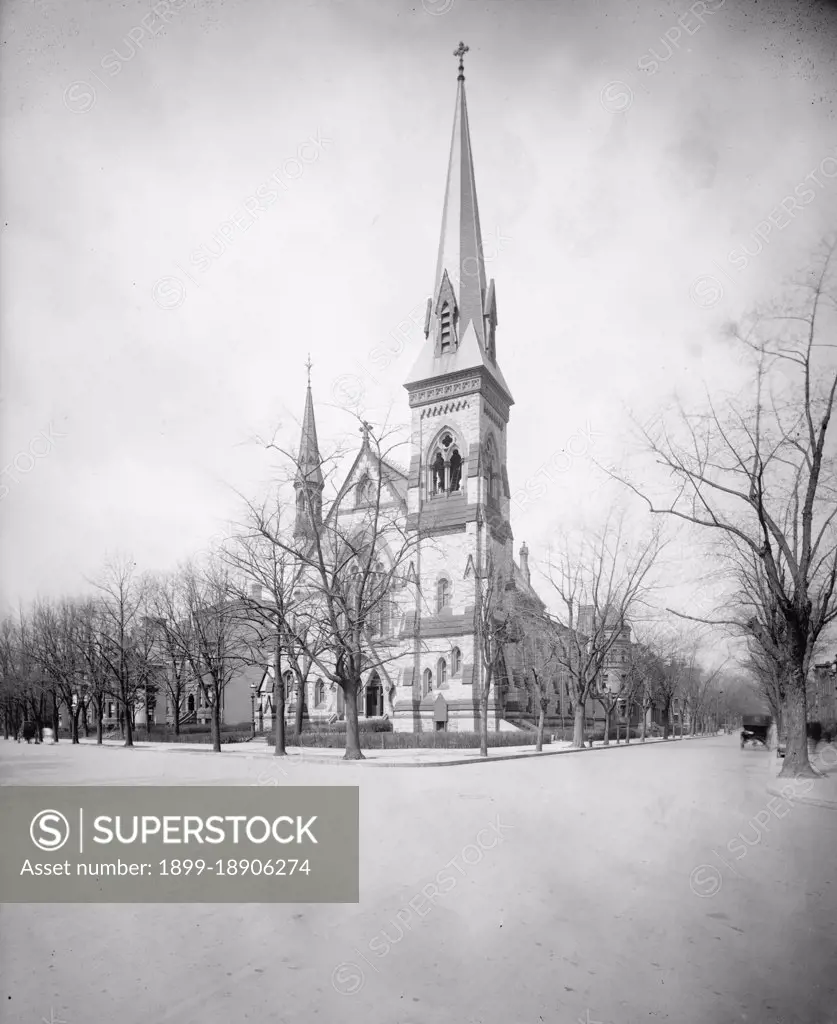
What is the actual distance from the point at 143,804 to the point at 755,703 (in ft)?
382

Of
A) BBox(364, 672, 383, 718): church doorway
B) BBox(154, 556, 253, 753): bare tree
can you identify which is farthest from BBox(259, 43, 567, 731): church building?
BBox(154, 556, 253, 753): bare tree

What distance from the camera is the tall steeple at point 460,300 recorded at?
147ft

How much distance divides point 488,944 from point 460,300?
1736 inches

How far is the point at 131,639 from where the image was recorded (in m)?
42.8

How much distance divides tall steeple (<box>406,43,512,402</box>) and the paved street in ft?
126

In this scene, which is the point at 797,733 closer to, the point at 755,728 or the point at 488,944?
the point at 488,944

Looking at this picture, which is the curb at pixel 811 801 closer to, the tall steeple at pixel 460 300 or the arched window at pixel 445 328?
the tall steeple at pixel 460 300

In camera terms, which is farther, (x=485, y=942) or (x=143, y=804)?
(x=143, y=804)

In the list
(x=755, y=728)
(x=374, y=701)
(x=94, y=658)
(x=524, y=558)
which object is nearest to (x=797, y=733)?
(x=755, y=728)

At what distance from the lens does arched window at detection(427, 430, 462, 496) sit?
4531 cm

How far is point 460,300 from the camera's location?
4644cm

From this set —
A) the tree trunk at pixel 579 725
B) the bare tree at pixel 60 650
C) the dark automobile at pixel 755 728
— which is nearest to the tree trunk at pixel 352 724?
the tree trunk at pixel 579 725

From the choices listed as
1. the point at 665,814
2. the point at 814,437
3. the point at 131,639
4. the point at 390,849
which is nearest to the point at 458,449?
the point at 131,639

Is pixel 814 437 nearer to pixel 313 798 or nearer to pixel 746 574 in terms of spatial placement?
pixel 746 574
